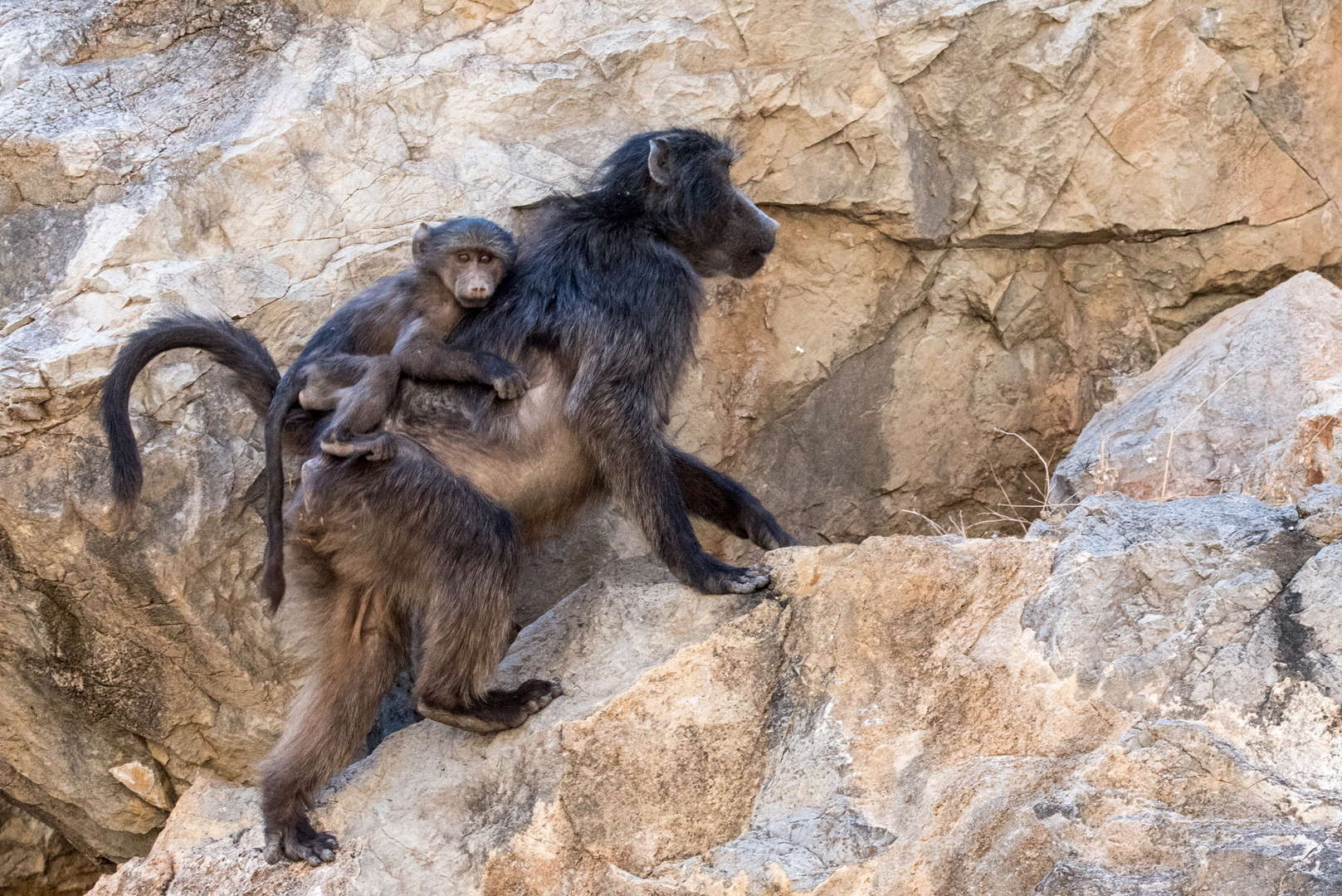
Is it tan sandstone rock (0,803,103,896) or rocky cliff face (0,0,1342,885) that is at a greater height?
rocky cliff face (0,0,1342,885)

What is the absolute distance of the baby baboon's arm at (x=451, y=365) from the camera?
313cm

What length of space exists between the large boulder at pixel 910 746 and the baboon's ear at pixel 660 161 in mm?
1137

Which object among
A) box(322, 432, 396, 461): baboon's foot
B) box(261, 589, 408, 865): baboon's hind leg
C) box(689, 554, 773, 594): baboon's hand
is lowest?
box(261, 589, 408, 865): baboon's hind leg

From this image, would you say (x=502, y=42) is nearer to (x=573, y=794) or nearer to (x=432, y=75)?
(x=432, y=75)

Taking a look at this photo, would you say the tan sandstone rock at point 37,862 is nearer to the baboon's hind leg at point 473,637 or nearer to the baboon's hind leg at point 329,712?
the baboon's hind leg at point 329,712

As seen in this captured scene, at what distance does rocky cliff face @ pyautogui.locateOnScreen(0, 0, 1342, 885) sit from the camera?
11.5ft

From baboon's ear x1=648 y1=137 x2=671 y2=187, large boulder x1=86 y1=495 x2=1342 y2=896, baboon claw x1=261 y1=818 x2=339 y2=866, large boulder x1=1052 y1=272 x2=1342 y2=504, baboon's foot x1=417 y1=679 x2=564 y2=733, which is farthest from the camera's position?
large boulder x1=1052 y1=272 x2=1342 y2=504

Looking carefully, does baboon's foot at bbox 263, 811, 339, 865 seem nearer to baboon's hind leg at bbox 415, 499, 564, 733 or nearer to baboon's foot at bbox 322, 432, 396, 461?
baboon's hind leg at bbox 415, 499, 564, 733

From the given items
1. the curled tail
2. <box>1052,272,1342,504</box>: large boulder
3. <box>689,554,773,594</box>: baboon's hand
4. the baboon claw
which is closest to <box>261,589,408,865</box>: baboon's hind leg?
the baboon claw

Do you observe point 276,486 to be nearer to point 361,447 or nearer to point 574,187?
point 361,447

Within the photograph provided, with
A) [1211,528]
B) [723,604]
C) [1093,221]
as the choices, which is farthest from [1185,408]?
[723,604]

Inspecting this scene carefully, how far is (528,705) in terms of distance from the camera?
115 inches

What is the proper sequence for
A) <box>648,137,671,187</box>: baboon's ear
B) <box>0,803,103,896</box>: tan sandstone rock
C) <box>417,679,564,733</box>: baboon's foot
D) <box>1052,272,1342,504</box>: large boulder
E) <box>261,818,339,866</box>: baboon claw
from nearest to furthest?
<box>261,818,339,866</box>: baboon claw < <box>417,679,564,733</box>: baboon's foot < <box>648,137,671,187</box>: baboon's ear < <box>1052,272,1342,504</box>: large boulder < <box>0,803,103,896</box>: tan sandstone rock

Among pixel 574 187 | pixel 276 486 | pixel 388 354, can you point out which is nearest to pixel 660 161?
pixel 574 187
